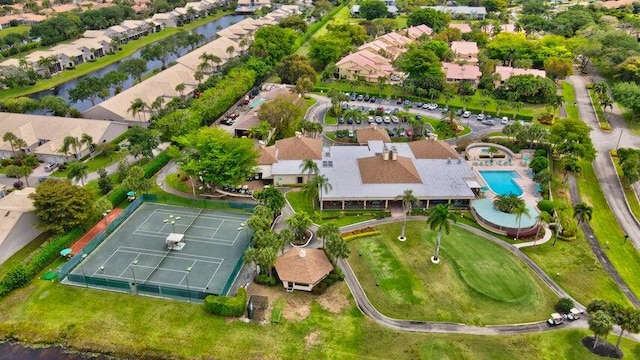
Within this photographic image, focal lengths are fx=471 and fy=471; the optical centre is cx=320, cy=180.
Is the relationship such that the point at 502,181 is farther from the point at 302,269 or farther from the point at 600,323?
the point at 302,269

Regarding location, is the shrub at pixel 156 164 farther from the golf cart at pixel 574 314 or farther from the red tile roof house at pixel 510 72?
the red tile roof house at pixel 510 72

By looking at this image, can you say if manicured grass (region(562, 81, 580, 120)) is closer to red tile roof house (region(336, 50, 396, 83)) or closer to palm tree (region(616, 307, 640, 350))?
red tile roof house (region(336, 50, 396, 83))

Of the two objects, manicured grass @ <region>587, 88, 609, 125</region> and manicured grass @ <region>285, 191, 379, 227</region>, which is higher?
manicured grass @ <region>587, 88, 609, 125</region>

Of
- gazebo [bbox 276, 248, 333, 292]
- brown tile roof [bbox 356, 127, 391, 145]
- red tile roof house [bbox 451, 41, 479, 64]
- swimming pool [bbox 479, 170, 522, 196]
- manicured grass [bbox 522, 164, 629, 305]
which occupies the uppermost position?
red tile roof house [bbox 451, 41, 479, 64]

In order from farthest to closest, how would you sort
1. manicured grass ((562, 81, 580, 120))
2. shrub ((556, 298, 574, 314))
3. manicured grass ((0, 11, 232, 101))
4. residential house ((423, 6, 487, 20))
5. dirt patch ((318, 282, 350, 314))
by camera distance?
residential house ((423, 6, 487, 20))
manicured grass ((0, 11, 232, 101))
manicured grass ((562, 81, 580, 120))
dirt patch ((318, 282, 350, 314))
shrub ((556, 298, 574, 314))

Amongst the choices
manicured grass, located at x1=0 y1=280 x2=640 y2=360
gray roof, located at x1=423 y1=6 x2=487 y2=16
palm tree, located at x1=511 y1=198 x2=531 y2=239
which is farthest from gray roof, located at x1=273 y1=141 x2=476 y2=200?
gray roof, located at x1=423 y1=6 x2=487 y2=16

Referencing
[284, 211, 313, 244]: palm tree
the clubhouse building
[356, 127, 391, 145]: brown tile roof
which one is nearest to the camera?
[284, 211, 313, 244]: palm tree
